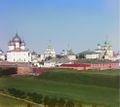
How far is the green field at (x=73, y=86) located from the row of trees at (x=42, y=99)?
84mm

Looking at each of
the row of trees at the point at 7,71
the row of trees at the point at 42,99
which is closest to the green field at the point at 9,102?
the row of trees at the point at 42,99

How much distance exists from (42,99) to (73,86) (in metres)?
0.73

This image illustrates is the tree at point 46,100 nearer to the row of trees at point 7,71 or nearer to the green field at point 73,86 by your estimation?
the green field at point 73,86

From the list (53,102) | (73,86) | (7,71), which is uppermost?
(7,71)

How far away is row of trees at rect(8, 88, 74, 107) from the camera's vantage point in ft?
15.7

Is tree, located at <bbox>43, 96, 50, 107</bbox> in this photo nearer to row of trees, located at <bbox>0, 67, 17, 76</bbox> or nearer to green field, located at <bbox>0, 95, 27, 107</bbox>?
green field, located at <bbox>0, 95, 27, 107</bbox>

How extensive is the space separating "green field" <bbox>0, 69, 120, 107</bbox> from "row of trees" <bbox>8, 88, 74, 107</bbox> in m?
0.08

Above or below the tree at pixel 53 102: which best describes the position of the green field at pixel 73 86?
above

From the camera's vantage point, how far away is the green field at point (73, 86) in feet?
17.1

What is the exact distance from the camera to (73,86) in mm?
5746

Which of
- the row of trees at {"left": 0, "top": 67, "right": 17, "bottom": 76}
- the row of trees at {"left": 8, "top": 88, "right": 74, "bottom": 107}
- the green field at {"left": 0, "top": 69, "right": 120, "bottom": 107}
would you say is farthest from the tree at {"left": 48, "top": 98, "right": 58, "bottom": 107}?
the row of trees at {"left": 0, "top": 67, "right": 17, "bottom": 76}

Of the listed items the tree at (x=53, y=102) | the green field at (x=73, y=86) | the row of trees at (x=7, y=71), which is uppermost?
the row of trees at (x=7, y=71)

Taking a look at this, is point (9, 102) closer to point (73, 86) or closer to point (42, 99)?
point (42, 99)

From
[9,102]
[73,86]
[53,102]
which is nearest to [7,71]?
[73,86]
